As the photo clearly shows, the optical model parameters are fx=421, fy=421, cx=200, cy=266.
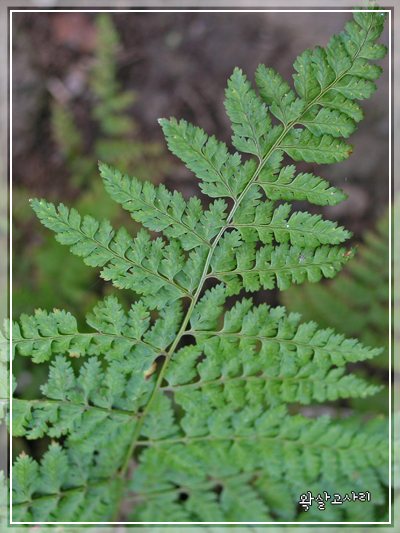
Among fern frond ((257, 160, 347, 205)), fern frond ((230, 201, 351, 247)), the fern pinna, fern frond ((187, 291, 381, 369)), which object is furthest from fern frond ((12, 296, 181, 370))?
fern frond ((257, 160, 347, 205))

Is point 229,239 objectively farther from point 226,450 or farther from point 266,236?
point 226,450

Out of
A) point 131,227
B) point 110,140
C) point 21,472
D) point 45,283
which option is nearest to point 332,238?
point 21,472

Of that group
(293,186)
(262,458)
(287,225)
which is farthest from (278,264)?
(262,458)

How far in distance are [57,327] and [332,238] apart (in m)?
1.07

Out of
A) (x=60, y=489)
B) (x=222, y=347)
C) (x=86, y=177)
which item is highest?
→ (x=86, y=177)

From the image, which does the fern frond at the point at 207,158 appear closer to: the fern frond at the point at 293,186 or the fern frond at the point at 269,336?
A: the fern frond at the point at 293,186

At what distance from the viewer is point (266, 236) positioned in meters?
1.50

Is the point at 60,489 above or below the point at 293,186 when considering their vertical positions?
below

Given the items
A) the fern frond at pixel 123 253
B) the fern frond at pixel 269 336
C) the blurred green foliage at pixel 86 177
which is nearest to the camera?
the fern frond at pixel 123 253

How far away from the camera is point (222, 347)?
1657 millimetres

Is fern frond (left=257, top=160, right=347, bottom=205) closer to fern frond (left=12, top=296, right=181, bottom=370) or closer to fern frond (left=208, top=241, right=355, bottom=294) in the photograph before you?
fern frond (left=208, top=241, right=355, bottom=294)

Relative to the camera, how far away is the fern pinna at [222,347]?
4.63ft

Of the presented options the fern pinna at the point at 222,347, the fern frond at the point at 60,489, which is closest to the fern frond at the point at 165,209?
the fern pinna at the point at 222,347

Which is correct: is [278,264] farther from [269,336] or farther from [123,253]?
[123,253]
